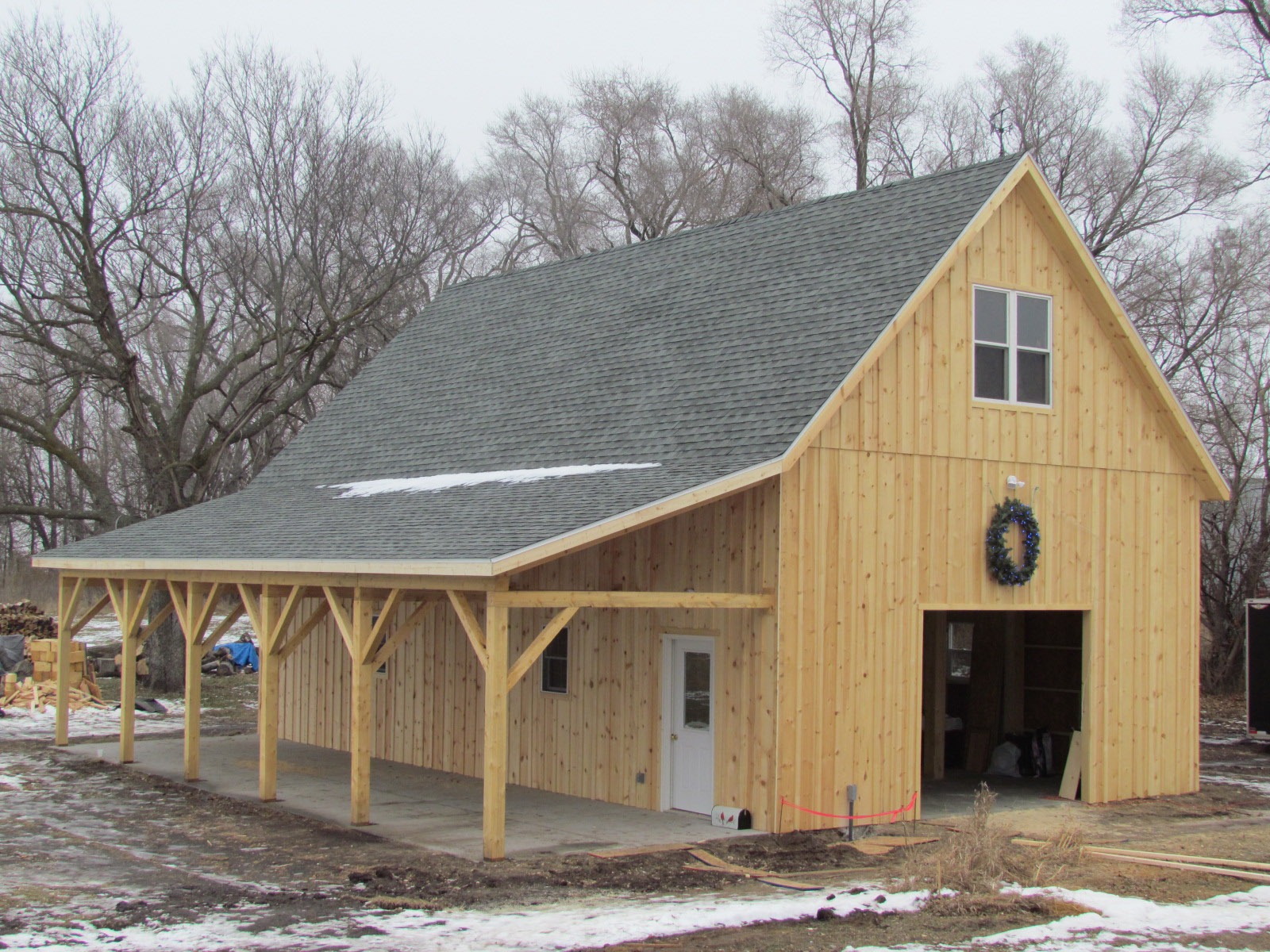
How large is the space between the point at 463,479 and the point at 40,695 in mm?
11637

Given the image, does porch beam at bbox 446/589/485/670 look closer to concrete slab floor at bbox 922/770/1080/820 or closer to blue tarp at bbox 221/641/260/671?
concrete slab floor at bbox 922/770/1080/820

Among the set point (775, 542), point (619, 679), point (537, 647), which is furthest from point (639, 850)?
point (775, 542)

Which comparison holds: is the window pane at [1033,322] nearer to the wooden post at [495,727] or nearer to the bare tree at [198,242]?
the wooden post at [495,727]

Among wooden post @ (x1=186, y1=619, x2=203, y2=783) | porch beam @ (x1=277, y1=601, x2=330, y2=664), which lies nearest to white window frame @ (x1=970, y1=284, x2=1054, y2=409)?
porch beam @ (x1=277, y1=601, x2=330, y2=664)

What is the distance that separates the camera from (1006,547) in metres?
15.0

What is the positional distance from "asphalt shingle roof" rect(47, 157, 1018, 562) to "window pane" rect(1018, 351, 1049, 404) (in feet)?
6.22

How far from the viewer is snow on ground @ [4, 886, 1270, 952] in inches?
340

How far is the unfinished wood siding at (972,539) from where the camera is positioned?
534 inches

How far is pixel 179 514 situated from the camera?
19.4m

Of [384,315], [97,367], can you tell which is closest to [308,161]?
[384,315]

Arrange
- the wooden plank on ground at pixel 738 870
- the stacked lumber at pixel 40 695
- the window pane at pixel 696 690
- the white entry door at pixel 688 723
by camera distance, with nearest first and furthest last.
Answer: the wooden plank on ground at pixel 738 870 < the white entry door at pixel 688 723 < the window pane at pixel 696 690 < the stacked lumber at pixel 40 695

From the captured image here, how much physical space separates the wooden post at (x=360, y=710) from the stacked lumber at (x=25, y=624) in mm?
16928

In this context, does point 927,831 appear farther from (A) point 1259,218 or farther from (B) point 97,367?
(A) point 1259,218

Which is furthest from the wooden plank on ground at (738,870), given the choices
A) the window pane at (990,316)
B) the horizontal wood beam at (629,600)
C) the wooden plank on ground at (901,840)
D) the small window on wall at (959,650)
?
the small window on wall at (959,650)
